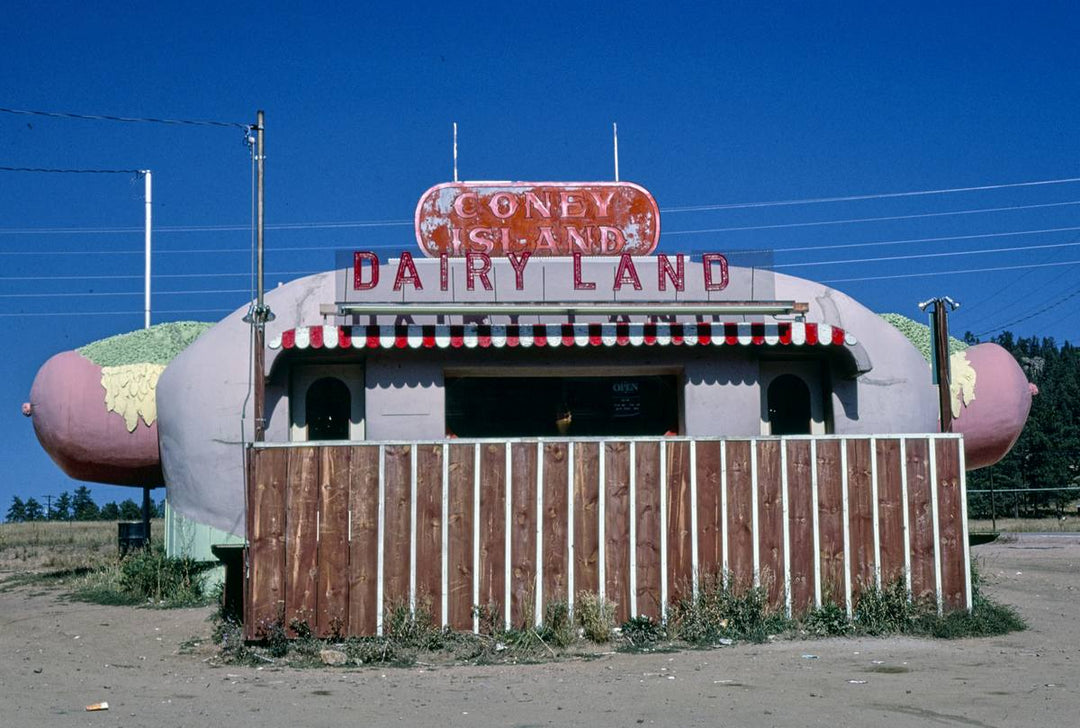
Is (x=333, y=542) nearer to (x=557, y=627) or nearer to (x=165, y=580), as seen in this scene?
(x=557, y=627)

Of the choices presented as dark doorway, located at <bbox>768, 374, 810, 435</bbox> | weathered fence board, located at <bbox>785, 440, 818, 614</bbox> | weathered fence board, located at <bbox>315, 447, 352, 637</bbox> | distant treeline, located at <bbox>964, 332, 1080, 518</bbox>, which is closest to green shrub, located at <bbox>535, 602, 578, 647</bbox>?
weathered fence board, located at <bbox>315, 447, 352, 637</bbox>

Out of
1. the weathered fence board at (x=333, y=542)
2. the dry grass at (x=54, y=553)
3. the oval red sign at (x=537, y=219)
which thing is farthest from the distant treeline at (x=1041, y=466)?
the weathered fence board at (x=333, y=542)

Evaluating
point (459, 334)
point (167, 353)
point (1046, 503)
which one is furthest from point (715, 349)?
point (1046, 503)

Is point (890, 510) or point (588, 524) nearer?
point (588, 524)

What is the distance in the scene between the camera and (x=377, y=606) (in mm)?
11953

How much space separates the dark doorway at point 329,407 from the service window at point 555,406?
167 centimetres

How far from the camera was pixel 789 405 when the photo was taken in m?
17.8

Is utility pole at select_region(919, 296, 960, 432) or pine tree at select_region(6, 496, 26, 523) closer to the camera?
utility pole at select_region(919, 296, 960, 432)

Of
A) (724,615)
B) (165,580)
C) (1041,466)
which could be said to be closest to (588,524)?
(724,615)

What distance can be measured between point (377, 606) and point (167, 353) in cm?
944

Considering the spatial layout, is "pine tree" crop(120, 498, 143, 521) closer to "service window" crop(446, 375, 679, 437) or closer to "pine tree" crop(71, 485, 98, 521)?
"pine tree" crop(71, 485, 98, 521)

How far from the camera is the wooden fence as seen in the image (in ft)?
39.3

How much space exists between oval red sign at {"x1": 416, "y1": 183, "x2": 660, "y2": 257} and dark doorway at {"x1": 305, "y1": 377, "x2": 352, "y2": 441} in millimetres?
2457

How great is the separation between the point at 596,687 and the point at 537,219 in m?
9.81
